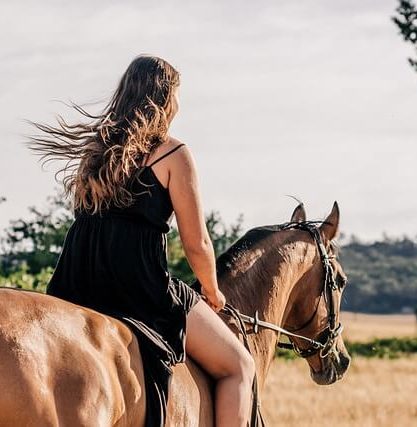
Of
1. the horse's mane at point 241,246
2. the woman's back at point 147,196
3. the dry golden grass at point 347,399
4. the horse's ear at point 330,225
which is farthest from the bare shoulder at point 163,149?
the dry golden grass at point 347,399

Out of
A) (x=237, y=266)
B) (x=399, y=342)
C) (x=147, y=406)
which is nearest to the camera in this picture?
(x=147, y=406)

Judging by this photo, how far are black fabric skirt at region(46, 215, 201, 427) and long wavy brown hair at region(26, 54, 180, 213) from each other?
137 mm

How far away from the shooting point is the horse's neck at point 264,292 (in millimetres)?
7688

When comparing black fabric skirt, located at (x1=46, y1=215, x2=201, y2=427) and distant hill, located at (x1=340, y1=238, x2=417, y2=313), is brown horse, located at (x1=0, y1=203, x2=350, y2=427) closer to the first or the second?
black fabric skirt, located at (x1=46, y1=215, x2=201, y2=427)

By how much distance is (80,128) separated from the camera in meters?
6.62

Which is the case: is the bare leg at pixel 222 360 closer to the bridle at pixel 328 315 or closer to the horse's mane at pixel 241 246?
the horse's mane at pixel 241 246

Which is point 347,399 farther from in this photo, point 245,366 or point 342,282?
point 245,366

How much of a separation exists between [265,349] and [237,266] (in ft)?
1.79

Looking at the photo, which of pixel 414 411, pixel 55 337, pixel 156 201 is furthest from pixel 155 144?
pixel 414 411

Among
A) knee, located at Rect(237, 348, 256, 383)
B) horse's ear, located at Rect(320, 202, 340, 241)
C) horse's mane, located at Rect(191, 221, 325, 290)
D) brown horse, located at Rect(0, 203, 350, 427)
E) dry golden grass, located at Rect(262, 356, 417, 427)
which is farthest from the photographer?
dry golden grass, located at Rect(262, 356, 417, 427)

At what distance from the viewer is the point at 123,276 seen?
6457mm

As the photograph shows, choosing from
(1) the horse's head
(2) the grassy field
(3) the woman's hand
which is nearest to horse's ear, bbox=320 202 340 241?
(1) the horse's head

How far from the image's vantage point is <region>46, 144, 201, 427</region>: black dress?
6469 mm

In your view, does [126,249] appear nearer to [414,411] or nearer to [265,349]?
[265,349]
